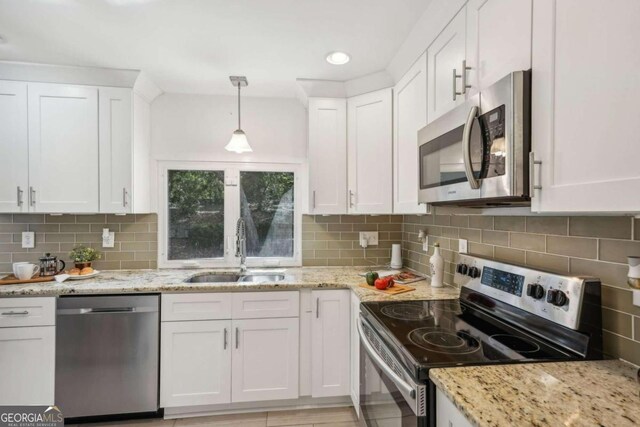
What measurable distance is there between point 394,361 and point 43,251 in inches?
108

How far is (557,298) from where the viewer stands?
3.54 ft

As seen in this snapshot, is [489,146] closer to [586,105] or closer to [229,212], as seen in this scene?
[586,105]

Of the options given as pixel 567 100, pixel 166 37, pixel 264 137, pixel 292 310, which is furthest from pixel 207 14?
pixel 292 310

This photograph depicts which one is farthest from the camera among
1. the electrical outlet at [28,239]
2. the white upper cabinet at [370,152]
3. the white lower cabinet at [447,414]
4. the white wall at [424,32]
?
the electrical outlet at [28,239]

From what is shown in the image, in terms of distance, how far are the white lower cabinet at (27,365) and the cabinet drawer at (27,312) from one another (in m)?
0.04

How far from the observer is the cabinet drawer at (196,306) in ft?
6.66

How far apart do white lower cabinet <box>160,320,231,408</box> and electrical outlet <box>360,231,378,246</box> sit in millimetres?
1287

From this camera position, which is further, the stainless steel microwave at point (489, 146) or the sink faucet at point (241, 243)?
the sink faucet at point (241, 243)

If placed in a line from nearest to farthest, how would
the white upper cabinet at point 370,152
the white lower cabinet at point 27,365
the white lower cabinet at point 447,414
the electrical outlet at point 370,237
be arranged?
the white lower cabinet at point 447,414, the white lower cabinet at point 27,365, the white upper cabinet at point 370,152, the electrical outlet at point 370,237

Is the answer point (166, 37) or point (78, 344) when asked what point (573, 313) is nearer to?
point (166, 37)

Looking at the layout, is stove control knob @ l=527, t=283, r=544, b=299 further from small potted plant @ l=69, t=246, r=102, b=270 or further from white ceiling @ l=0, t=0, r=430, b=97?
small potted plant @ l=69, t=246, r=102, b=270

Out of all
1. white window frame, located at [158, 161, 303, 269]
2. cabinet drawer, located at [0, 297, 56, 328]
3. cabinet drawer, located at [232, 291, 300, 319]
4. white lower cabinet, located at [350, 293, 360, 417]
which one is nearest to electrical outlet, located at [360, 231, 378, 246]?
white window frame, located at [158, 161, 303, 269]

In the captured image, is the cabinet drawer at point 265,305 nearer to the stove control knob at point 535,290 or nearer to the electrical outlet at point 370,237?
the electrical outlet at point 370,237

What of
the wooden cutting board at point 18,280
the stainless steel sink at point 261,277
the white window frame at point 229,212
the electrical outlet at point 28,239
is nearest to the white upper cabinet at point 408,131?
the white window frame at point 229,212
